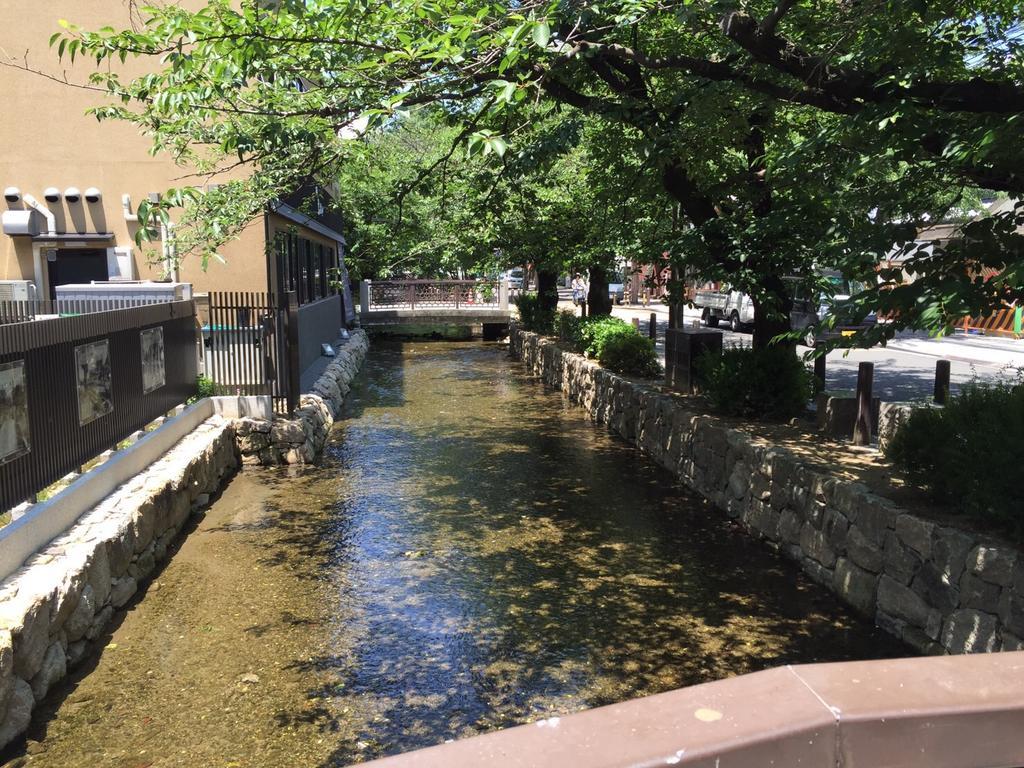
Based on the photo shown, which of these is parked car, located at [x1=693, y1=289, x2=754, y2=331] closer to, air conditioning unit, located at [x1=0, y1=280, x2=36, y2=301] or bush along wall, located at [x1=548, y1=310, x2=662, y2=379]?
bush along wall, located at [x1=548, y1=310, x2=662, y2=379]

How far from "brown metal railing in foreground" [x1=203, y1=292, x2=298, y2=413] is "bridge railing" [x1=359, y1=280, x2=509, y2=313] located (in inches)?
743

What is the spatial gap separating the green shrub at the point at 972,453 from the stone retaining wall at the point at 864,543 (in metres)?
0.24

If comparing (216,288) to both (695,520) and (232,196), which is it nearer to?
(232,196)

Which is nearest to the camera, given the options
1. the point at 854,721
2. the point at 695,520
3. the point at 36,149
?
the point at 854,721

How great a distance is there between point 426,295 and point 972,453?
1045 inches

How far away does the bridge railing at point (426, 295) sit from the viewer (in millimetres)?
30594

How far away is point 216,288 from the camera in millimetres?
14602

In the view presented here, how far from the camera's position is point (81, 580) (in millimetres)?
5379

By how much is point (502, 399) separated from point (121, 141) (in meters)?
8.00

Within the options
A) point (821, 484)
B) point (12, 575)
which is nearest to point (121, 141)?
point (12, 575)

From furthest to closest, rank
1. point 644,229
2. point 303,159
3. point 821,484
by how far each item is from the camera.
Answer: point 644,229
point 303,159
point 821,484

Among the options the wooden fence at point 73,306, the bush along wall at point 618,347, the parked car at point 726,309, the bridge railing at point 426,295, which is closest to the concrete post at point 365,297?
the bridge railing at point 426,295

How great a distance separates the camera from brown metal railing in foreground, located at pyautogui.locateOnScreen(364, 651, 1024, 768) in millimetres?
1630

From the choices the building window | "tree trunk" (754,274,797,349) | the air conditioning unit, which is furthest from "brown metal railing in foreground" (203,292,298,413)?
"tree trunk" (754,274,797,349)
